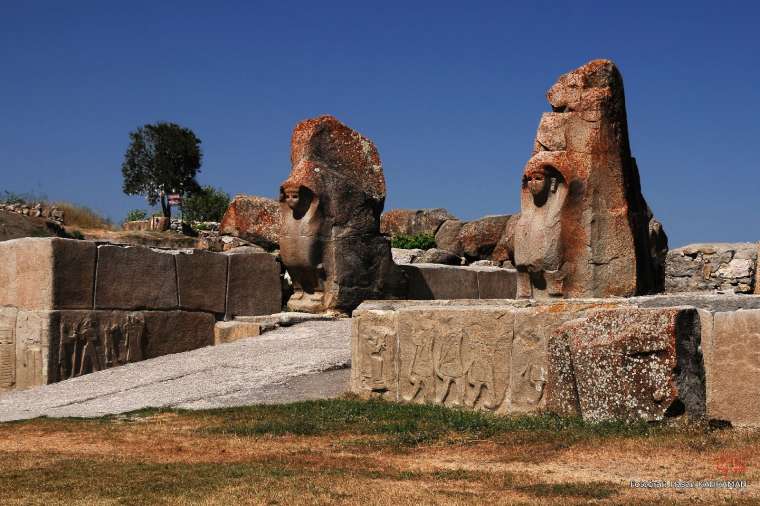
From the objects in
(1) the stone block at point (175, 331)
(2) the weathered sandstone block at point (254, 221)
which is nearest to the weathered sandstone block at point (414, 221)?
(2) the weathered sandstone block at point (254, 221)

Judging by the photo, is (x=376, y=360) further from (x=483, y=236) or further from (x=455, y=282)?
(x=483, y=236)

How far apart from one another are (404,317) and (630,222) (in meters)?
3.21

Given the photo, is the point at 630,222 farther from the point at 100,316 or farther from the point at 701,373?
the point at 100,316

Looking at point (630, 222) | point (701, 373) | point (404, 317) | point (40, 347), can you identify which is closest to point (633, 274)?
point (630, 222)

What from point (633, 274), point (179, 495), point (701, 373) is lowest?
point (179, 495)

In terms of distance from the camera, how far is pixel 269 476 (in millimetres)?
6320

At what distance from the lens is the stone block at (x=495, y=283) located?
1761 centimetres

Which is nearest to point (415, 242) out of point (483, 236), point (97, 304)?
point (483, 236)

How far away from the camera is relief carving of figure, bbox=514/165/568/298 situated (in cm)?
1166

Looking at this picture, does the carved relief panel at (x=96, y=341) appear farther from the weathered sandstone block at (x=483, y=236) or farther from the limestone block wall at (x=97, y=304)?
the weathered sandstone block at (x=483, y=236)

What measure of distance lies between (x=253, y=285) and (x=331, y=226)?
141 cm

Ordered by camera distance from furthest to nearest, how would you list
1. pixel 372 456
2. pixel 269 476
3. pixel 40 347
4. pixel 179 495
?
1. pixel 40 347
2. pixel 372 456
3. pixel 269 476
4. pixel 179 495

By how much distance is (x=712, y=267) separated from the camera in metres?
17.9

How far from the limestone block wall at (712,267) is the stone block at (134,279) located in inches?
336
